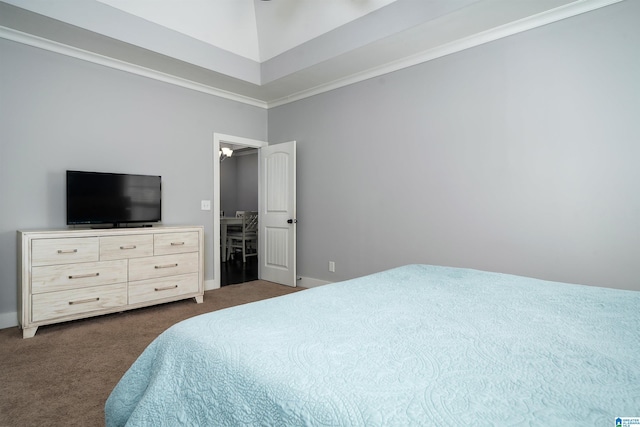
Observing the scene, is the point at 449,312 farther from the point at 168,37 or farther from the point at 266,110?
the point at 266,110

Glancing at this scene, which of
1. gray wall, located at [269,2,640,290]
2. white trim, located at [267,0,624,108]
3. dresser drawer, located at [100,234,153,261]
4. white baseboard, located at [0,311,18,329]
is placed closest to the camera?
gray wall, located at [269,2,640,290]

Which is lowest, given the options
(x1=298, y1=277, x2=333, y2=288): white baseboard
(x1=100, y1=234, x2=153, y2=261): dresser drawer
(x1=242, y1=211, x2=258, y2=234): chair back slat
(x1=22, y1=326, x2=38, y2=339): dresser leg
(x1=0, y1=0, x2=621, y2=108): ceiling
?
(x1=22, y1=326, x2=38, y2=339): dresser leg

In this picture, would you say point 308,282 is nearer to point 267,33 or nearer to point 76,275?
point 76,275

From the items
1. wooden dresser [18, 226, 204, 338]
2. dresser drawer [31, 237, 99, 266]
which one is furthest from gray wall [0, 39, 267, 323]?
dresser drawer [31, 237, 99, 266]

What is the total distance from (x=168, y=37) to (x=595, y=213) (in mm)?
4041

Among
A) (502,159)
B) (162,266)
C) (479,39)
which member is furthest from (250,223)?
(479,39)

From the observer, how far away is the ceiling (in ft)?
8.93

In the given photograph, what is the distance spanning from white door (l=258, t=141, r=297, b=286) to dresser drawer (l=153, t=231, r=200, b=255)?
4.02ft

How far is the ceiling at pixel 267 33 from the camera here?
2.72m

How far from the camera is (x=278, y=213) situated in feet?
15.4

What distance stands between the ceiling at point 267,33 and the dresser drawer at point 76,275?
203cm

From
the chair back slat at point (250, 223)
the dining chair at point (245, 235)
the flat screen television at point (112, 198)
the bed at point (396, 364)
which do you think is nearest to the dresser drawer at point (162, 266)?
the flat screen television at point (112, 198)

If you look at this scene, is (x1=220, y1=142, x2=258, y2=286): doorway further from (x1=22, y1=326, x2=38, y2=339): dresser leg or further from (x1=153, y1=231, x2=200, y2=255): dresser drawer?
(x1=22, y1=326, x2=38, y2=339): dresser leg

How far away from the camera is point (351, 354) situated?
0.89 m
